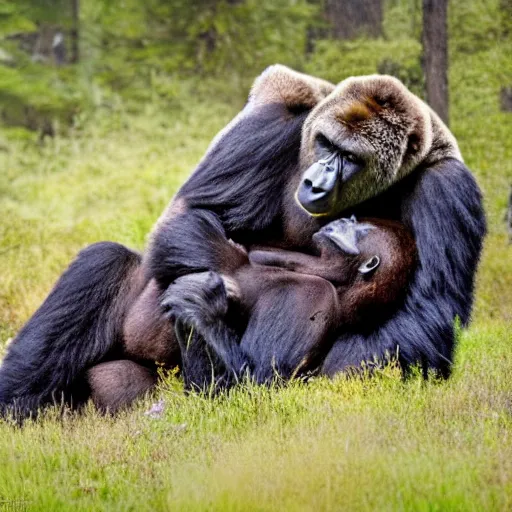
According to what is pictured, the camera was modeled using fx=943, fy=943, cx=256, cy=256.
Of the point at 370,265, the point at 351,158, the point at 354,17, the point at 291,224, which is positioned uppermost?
the point at 354,17

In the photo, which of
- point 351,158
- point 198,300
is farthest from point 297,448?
point 351,158

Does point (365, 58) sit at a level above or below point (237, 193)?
above

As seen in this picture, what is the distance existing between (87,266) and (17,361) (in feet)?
1.99

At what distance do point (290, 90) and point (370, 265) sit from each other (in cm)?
111

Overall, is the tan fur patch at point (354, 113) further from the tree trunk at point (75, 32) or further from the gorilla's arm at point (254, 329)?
the tree trunk at point (75, 32)

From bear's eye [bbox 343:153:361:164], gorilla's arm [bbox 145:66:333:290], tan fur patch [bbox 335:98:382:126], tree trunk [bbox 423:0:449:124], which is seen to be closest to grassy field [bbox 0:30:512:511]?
gorilla's arm [bbox 145:66:333:290]

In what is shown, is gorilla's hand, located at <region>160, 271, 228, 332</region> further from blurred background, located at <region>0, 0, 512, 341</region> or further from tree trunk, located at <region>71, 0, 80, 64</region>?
tree trunk, located at <region>71, 0, 80, 64</region>

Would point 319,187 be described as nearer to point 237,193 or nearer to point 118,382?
point 237,193

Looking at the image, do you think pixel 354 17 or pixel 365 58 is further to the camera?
pixel 354 17

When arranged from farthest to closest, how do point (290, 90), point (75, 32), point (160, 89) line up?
1. point (75, 32)
2. point (160, 89)
3. point (290, 90)

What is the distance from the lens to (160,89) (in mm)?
15016

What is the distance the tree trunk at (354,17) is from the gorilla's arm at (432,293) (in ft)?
27.1

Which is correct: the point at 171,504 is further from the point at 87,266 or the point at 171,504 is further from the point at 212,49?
the point at 212,49

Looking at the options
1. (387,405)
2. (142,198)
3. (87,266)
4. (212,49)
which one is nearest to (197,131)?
(212,49)
